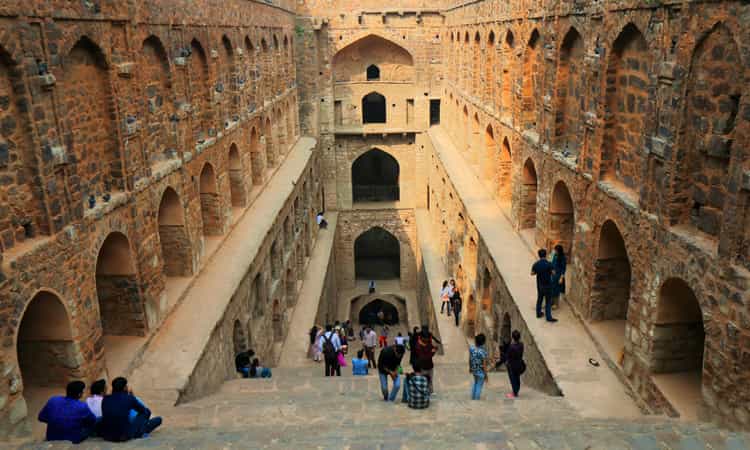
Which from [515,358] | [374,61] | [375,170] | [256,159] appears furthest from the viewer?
[375,170]

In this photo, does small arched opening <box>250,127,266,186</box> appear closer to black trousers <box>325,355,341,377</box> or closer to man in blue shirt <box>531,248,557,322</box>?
black trousers <box>325,355,341,377</box>

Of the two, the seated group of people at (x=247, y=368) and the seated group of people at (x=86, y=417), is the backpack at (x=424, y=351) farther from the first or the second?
the seated group of people at (x=247, y=368)

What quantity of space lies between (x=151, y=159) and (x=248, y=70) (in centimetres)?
691

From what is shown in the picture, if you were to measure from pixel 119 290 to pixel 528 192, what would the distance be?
7.99 m

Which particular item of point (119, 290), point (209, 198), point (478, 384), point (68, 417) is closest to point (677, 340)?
point (478, 384)

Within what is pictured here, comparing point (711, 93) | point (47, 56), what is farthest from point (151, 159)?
Result: point (711, 93)

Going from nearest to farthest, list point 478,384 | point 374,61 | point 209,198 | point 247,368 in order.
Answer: point 478,384, point 247,368, point 209,198, point 374,61

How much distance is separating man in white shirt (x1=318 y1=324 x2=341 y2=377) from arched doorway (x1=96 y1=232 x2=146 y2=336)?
4.08 m

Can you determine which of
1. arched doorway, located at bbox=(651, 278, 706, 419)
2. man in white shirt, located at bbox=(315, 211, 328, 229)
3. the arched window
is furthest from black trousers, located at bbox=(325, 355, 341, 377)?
the arched window

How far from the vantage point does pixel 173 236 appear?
35.1 ft

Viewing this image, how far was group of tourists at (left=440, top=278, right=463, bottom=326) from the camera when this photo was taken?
16.2 metres

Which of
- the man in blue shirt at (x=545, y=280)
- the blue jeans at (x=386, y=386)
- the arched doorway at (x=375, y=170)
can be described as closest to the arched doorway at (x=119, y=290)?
the blue jeans at (x=386, y=386)

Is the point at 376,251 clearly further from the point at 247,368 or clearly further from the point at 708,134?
the point at 708,134

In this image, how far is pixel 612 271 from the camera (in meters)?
8.67
